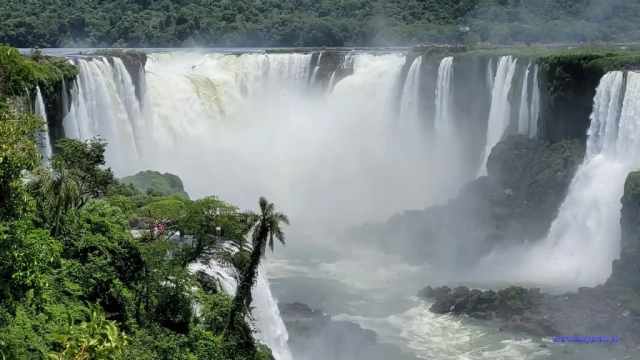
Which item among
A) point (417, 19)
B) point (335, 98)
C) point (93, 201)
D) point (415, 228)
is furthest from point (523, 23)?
point (93, 201)

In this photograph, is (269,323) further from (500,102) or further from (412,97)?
(412,97)

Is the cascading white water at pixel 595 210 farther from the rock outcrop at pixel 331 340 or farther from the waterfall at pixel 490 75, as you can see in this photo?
the waterfall at pixel 490 75

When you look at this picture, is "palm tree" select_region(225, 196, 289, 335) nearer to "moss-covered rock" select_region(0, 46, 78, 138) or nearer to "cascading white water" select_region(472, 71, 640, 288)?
"moss-covered rock" select_region(0, 46, 78, 138)

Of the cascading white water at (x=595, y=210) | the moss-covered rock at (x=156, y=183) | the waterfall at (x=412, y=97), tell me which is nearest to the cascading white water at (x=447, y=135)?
the waterfall at (x=412, y=97)

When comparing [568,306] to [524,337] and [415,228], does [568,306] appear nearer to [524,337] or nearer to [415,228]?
[524,337]

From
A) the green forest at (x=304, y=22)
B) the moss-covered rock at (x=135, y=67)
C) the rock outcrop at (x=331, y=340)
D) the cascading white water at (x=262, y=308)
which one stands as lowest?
the rock outcrop at (x=331, y=340)

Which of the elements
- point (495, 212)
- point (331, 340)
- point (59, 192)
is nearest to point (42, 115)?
A: point (331, 340)
